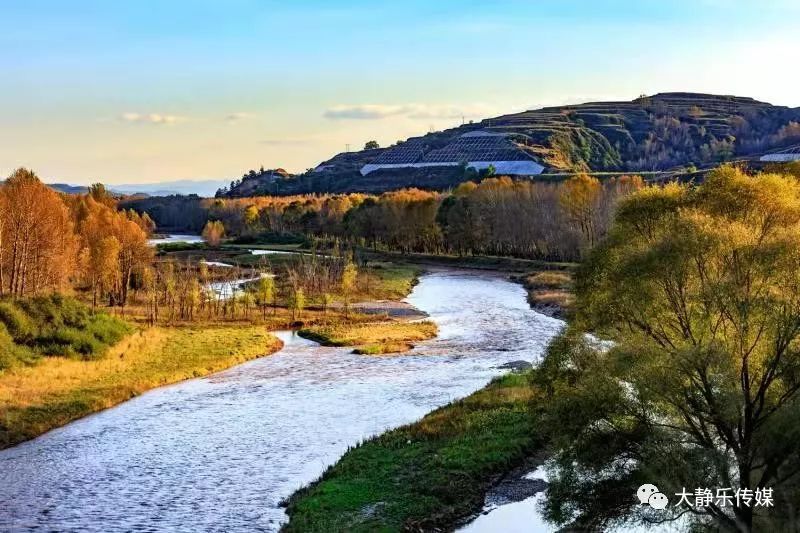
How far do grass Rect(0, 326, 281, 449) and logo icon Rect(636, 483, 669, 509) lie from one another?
30.7 m

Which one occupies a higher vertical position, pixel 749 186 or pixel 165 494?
pixel 749 186

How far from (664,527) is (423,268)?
366 feet

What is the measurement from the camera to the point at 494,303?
92375mm

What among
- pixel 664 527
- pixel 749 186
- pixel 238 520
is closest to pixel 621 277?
pixel 749 186

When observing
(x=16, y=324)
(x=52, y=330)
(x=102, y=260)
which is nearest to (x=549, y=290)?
(x=102, y=260)

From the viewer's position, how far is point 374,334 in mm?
72250

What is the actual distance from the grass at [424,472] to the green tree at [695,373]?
538 centimetres

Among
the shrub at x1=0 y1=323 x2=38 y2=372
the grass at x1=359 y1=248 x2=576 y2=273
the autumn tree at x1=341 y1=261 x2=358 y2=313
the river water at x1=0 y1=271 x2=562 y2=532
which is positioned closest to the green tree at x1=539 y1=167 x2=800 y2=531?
the river water at x1=0 y1=271 x2=562 y2=532

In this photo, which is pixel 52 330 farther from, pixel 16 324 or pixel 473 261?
pixel 473 261

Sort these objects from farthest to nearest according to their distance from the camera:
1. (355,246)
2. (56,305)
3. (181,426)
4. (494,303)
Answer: (355,246) < (494,303) < (56,305) < (181,426)

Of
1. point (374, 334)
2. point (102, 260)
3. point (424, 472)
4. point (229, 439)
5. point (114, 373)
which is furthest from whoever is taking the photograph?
point (102, 260)

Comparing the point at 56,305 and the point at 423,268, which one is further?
the point at 423,268

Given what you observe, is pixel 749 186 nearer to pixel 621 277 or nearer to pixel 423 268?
pixel 621 277

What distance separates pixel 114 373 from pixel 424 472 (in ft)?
96.2
